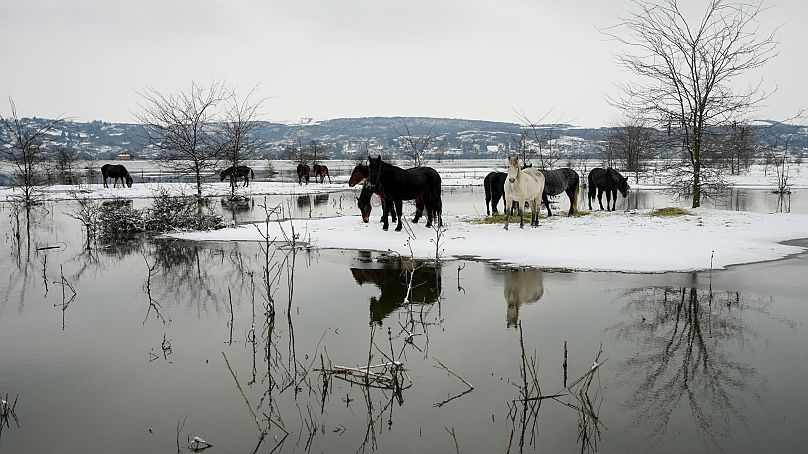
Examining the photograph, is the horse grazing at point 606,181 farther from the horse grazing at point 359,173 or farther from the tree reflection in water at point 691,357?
the tree reflection in water at point 691,357

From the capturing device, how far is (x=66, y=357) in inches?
223

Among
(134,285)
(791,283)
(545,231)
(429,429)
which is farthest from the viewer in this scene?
(545,231)

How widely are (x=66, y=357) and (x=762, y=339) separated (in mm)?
7227

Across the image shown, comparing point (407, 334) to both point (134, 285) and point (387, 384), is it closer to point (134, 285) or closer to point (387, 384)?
point (387, 384)

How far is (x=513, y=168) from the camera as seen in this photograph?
43.9ft

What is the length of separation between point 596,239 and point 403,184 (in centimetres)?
479

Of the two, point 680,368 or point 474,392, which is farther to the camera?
point 680,368

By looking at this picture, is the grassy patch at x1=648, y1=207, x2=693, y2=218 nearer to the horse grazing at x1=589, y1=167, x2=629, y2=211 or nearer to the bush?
the horse grazing at x1=589, y1=167, x2=629, y2=211

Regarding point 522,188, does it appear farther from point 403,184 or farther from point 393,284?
point 393,284

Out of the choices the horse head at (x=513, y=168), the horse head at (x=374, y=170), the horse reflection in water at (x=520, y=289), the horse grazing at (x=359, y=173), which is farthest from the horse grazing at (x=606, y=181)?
the horse reflection in water at (x=520, y=289)

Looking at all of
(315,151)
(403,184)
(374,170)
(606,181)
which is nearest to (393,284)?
(374,170)

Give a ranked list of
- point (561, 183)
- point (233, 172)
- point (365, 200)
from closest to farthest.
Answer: point (365, 200) → point (561, 183) → point (233, 172)

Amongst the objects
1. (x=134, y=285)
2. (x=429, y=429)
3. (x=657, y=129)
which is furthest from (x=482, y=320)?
(x=657, y=129)

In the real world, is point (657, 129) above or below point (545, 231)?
above
